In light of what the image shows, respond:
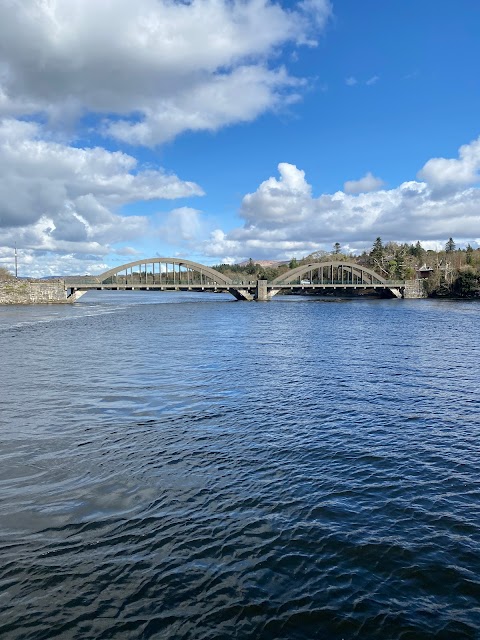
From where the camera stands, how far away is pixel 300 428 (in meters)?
15.4

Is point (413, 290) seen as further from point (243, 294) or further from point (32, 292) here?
point (32, 292)

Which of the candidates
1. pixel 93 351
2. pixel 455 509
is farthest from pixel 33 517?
pixel 93 351

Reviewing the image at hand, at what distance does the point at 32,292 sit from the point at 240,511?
13336 centimetres

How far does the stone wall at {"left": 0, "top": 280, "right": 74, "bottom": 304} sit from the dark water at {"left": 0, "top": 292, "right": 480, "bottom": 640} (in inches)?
4614

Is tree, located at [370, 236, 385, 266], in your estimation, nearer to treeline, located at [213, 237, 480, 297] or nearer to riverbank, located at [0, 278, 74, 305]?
treeline, located at [213, 237, 480, 297]

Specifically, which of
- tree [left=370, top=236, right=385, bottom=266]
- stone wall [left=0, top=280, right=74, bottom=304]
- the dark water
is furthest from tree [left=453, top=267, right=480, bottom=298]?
the dark water

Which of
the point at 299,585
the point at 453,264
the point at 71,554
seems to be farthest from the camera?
the point at 453,264

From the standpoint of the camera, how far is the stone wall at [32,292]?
125 meters

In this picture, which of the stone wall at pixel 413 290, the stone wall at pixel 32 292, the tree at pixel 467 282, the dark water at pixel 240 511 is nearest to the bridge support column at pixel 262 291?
the stone wall at pixel 413 290

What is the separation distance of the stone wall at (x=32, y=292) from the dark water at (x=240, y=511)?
117m

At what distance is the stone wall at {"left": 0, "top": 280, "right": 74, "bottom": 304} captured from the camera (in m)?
125

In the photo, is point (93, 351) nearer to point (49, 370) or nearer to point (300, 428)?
point (49, 370)

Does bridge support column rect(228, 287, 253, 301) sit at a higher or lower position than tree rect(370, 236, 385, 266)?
lower

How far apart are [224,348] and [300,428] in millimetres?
21647
